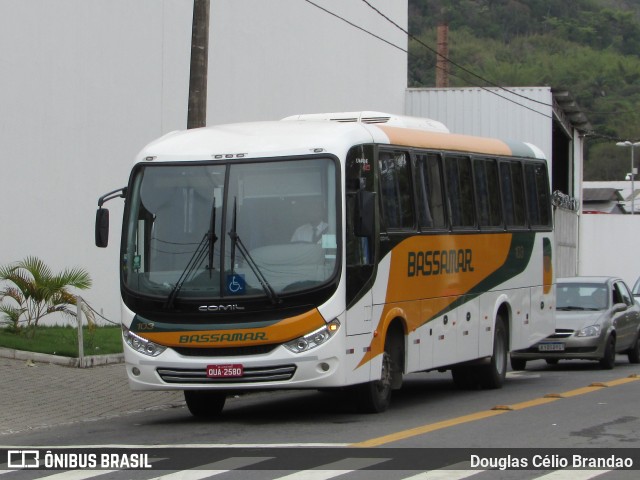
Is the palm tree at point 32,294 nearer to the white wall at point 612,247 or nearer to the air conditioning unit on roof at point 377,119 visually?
the air conditioning unit on roof at point 377,119

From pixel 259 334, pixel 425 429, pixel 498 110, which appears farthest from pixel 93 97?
pixel 498 110

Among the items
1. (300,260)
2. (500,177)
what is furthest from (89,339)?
(300,260)

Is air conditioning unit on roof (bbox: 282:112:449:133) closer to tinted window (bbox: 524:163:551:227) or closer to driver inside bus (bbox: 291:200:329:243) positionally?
driver inside bus (bbox: 291:200:329:243)

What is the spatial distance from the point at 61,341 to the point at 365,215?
8.75 m

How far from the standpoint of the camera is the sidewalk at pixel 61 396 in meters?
14.1

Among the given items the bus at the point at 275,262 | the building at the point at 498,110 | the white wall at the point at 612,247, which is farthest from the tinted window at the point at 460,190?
the white wall at the point at 612,247

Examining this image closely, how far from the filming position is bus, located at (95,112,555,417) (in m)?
12.6

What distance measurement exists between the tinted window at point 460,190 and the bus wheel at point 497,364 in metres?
1.92

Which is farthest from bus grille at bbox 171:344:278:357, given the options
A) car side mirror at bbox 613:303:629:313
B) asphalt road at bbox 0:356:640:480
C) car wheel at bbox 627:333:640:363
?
car wheel at bbox 627:333:640:363

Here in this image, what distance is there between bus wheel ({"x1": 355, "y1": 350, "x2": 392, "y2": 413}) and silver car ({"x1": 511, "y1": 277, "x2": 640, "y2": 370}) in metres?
7.02

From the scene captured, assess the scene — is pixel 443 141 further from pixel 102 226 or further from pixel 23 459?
pixel 23 459

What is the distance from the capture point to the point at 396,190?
561 inches

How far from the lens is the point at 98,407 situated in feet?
49.5

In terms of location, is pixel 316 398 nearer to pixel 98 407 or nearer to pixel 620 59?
pixel 98 407
